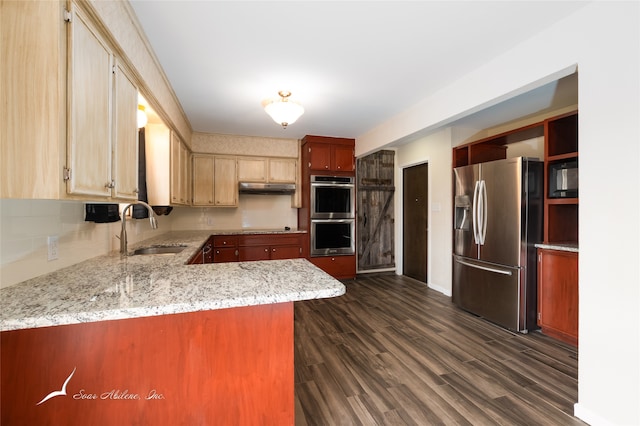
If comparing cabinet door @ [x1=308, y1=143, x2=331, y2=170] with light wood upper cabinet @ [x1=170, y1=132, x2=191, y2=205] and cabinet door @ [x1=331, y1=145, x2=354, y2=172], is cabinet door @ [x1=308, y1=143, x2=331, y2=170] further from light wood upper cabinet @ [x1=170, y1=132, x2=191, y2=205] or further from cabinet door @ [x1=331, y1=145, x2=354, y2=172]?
light wood upper cabinet @ [x1=170, y1=132, x2=191, y2=205]

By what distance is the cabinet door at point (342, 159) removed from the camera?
15.4ft

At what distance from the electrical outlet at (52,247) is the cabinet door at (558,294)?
382 cm

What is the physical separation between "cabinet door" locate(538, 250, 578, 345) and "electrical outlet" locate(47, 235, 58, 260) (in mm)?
3822

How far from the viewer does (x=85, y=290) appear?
3.86ft

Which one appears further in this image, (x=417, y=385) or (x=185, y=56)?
(x=185, y=56)

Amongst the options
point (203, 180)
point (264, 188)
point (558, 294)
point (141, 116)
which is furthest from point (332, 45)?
point (203, 180)

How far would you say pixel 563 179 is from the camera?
8.97 ft

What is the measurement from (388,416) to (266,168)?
3862 mm

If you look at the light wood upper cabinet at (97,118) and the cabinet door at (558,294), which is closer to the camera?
the light wood upper cabinet at (97,118)

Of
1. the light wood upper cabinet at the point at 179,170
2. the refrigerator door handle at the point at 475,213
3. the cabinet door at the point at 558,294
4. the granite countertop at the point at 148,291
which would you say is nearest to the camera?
the granite countertop at the point at 148,291

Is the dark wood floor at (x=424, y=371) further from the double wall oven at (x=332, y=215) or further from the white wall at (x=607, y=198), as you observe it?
the double wall oven at (x=332, y=215)

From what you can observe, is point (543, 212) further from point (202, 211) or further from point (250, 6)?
point (202, 211)

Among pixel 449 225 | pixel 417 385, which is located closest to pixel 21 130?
pixel 417 385

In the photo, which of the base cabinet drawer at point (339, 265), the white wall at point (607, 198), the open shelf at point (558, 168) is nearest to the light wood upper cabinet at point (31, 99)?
the white wall at point (607, 198)
